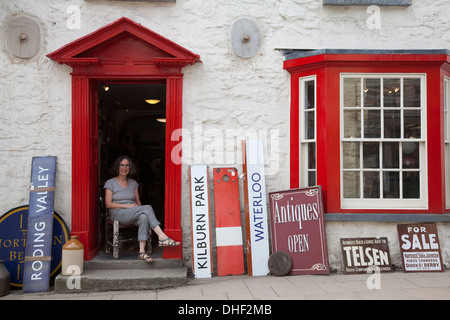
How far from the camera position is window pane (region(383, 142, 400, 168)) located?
5.88 meters

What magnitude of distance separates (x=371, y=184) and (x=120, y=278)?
12.0 feet

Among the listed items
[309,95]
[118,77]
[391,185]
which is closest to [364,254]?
[391,185]

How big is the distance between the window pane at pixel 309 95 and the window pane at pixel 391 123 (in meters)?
1.04

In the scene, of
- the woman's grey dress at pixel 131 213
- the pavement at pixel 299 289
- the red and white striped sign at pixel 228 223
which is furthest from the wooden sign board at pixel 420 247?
A: the woman's grey dress at pixel 131 213

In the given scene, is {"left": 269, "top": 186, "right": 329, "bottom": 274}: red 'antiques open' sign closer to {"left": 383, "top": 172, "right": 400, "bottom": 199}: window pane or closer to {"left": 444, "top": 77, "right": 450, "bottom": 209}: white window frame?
{"left": 383, "top": 172, "right": 400, "bottom": 199}: window pane

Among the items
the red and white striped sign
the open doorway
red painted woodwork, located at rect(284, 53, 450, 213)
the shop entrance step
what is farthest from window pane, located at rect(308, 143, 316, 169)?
the open doorway

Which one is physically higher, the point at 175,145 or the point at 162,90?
the point at 162,90

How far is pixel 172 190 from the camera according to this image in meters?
5.86

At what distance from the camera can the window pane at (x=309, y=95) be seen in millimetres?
6050

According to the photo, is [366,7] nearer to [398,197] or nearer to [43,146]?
[398,197]

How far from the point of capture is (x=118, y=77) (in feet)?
19.2

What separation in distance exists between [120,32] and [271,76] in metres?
2.23

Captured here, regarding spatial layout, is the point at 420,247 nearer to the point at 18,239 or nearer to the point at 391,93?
the point at 391,93

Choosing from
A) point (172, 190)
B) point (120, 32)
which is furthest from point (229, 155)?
point (120, 32)
